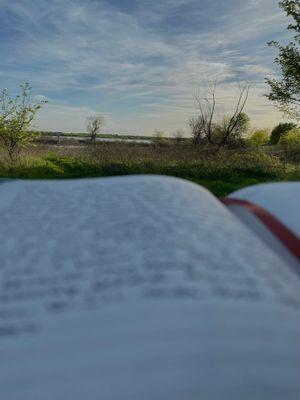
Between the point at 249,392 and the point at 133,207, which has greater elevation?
the point at 133,207

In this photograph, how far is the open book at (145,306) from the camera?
347 millimetres

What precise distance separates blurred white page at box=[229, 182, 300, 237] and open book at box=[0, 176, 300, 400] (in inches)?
2.0

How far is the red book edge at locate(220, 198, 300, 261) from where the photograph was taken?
0.61 meters

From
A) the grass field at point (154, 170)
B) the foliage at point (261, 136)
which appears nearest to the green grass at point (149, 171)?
the grass field at point (154, 170)

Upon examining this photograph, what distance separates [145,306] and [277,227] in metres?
0.32

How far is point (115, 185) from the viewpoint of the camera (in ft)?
2.38

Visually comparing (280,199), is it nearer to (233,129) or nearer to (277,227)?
(277,227)

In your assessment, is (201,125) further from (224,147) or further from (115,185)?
(115,185)

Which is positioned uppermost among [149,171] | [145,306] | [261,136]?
[261,136]

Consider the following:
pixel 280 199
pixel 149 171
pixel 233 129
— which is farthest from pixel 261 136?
pixel 280 199

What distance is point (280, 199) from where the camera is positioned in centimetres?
73

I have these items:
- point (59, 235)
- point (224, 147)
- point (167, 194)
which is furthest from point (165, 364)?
point (224, 147)

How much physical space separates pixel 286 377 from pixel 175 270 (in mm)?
148

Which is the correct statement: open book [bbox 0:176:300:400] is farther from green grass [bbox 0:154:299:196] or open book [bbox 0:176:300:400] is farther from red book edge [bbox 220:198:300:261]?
green grass [bbox 0:154:299:196]
